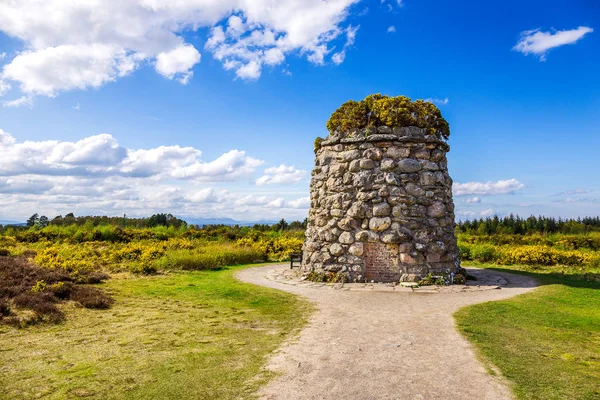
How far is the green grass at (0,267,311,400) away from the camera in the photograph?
4539 millimetres

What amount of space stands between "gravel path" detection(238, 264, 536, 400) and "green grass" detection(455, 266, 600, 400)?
344 millimetres

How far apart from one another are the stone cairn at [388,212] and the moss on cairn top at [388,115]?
29 centimetres

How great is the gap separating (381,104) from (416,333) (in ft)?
27.1

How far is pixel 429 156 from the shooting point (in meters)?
12.7

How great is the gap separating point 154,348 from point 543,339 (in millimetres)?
6300

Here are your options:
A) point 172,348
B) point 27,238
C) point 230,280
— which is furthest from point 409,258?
point 27,238

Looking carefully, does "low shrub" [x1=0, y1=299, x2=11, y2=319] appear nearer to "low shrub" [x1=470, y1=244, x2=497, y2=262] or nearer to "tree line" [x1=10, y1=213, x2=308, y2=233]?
"low shrub" [x1=470, y1=244, x2=497, y2=262]

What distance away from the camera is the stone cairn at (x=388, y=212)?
12.2 metres

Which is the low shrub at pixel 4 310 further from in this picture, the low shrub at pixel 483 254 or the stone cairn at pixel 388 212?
the low shrub at pixel 483 254

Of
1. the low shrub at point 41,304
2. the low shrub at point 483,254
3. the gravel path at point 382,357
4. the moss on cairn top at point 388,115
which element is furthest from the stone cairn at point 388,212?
the low shrub at point 483,254

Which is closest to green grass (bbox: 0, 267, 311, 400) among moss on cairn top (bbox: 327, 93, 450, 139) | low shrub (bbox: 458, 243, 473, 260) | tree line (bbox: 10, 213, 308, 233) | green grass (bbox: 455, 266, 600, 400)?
green grass (bbox: 455, 266, 600, 400)

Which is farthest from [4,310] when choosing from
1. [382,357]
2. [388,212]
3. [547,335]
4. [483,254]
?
[483,254]

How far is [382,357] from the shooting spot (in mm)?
5629

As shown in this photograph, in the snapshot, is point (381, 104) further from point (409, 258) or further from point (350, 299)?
point (350, 299)
